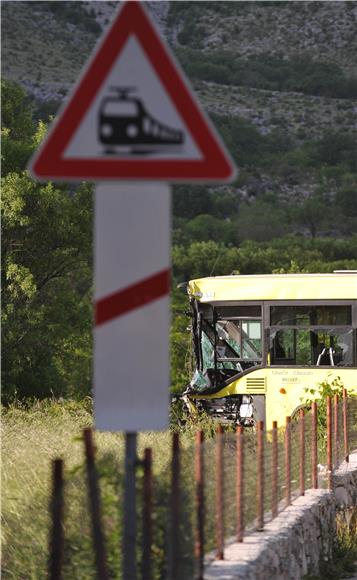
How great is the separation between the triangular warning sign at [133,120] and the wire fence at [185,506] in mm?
1573

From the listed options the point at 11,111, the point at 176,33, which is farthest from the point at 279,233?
the point at 11,111

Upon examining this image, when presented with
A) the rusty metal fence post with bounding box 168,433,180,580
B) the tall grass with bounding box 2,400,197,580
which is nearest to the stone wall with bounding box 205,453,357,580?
the rusty metal fence post with bounding box 168,433,180,580

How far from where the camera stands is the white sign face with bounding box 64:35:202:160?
5707 millimetres

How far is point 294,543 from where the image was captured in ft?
33.8

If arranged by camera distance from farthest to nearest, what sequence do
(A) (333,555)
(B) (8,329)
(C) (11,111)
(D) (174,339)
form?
(D) (174,339) → (C) (11,111) → (B) (8,329) → (A) (333,555)

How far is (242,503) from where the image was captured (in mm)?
9477

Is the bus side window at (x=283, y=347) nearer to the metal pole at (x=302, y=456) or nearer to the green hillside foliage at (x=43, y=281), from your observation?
the green hillside foliage at (x=43, y=281)

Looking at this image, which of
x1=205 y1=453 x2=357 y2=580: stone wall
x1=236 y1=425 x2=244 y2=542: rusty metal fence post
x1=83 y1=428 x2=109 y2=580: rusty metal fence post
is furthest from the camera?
x1=236 y1=425 x2=244 y2=542: rusty metal fence post

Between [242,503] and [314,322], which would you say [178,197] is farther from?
[242,503]

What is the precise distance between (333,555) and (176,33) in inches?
4416

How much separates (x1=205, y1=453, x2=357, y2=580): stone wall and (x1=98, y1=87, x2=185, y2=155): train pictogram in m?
3.12

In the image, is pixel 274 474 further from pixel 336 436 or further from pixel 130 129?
pixel 130 129

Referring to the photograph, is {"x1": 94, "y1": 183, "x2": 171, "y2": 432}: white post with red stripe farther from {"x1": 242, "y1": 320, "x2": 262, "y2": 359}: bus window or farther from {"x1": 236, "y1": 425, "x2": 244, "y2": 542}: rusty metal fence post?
{"x1": 242, "y1": 320, "x2": 262, "y2": 359}: bus window

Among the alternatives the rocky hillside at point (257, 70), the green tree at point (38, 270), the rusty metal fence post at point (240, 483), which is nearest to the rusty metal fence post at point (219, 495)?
the rusty metal fence post at point (240, 483)
